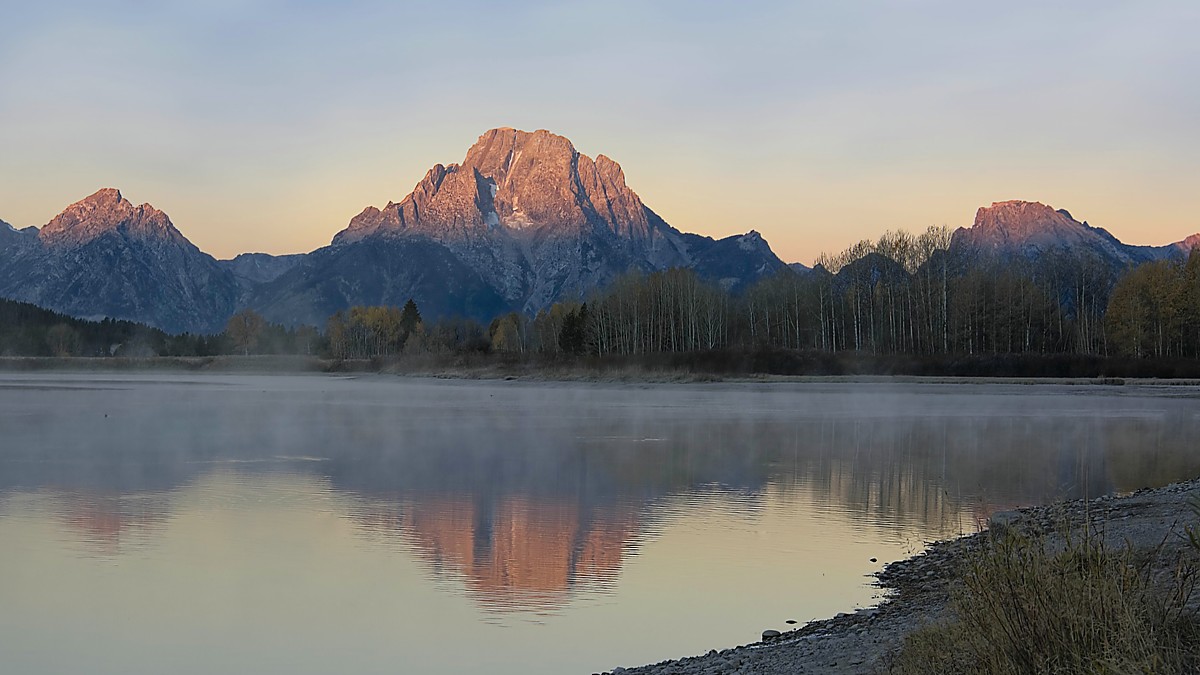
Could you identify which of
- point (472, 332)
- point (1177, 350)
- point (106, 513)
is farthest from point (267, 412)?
point (472, 332)

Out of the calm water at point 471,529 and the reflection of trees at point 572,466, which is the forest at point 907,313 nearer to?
the reflection of trees at point 572,466

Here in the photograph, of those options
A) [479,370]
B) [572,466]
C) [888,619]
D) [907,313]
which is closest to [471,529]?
[888,619]

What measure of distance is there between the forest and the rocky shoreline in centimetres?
7269

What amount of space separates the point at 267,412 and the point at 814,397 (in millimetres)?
32648

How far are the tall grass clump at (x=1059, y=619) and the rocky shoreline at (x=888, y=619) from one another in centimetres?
33

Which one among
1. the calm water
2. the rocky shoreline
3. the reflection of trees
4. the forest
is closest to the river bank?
the forest

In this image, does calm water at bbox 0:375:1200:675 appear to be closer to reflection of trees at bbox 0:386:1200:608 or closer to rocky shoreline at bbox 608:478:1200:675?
reflection of trees at bbox 0:386:1200:608

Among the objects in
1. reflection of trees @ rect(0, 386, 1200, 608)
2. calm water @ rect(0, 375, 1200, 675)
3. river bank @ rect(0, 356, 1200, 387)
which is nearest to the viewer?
calm water @ rect(0, 375, 1200, 675)

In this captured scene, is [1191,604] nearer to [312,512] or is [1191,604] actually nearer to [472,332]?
[312,512]

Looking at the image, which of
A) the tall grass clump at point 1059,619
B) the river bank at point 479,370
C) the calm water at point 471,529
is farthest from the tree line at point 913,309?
the tall grass clump at point 1059,619

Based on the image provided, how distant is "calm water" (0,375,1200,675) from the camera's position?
1112 cm

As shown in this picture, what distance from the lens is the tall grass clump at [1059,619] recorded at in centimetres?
577

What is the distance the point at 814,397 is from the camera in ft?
215

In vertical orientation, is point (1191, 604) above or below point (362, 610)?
above
